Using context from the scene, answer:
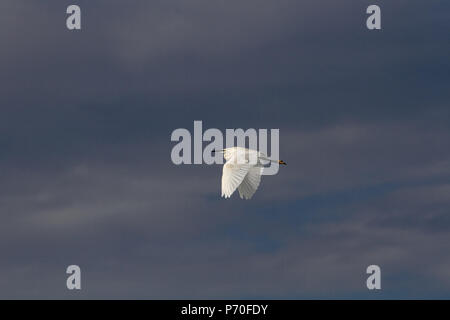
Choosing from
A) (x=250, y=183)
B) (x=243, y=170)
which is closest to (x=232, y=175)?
(x=243, y=170)

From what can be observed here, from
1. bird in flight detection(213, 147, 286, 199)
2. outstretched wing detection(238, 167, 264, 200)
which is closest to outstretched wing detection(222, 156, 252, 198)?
bird in flight detection(213, 147, 286, 199)

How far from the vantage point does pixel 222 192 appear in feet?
255

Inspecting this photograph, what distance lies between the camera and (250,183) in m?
83.6

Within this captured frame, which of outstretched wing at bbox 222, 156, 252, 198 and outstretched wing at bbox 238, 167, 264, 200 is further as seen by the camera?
outstretched wing at bbox 238, 167, 264, 200

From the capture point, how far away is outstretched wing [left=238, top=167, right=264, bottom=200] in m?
83.2

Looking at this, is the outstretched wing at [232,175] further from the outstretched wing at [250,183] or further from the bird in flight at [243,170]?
the outstretched wing at [250,183]

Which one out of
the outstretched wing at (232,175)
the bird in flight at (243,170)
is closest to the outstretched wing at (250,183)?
the bird in flight at (243,170)

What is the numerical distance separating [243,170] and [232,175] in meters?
1.60

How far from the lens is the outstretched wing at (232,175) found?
3071 inches

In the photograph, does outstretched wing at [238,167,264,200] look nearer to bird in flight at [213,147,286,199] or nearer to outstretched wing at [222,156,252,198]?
bird in flight at [213,147,286,199]

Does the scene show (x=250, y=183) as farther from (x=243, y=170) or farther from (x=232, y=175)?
(x=232, y=175)
